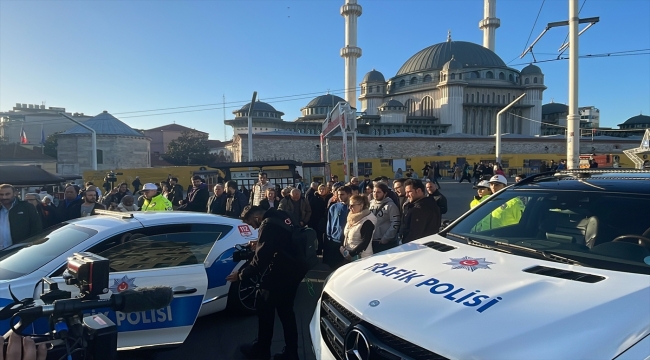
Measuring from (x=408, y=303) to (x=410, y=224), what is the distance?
3.41 meters

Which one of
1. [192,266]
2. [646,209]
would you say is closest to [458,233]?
[646,209]

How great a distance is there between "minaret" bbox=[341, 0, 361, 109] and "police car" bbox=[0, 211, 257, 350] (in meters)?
63.6

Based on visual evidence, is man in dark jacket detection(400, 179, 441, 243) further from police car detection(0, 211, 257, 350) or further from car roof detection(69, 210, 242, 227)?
car roof detection(69, 210, 242, 227)

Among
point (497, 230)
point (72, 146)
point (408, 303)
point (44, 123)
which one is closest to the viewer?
point (408, 303)

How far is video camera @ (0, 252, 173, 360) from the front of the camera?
73.7 inches

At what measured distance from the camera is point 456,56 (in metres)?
74.8

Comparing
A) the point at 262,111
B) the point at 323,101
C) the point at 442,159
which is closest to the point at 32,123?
the point at 262,111

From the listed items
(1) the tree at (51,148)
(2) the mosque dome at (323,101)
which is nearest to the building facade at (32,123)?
(1) the tree at (51,148)

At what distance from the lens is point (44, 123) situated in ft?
305

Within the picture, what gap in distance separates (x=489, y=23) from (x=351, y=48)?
28.4 m

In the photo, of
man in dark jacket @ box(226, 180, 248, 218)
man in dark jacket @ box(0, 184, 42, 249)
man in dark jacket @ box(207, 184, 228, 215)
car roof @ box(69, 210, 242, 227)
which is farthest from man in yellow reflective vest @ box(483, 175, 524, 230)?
man in dark jacket @ box(207, 184, 228, 215)

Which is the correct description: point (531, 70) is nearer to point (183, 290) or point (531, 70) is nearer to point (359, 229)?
point (359, 229)

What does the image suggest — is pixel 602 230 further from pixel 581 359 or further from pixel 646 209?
pixel 581 359

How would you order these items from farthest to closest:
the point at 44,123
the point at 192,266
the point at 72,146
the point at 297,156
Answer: the point at 44,123 → the point at 72,146 → the point at 297,156 → the point at 192,266
